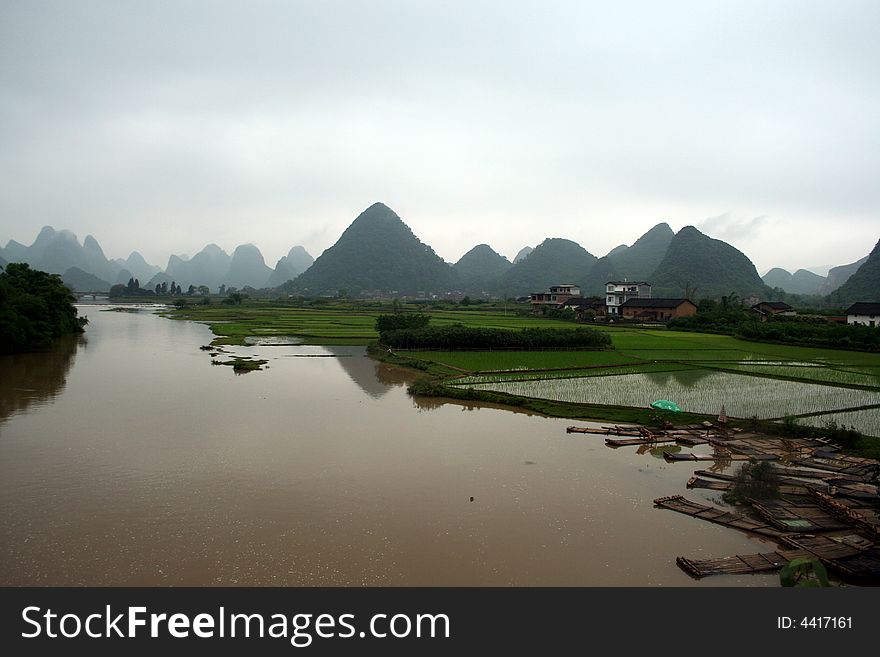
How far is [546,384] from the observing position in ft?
63.0

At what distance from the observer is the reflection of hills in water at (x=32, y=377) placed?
52.7 ft

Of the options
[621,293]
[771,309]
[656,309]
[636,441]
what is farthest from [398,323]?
[771,309]

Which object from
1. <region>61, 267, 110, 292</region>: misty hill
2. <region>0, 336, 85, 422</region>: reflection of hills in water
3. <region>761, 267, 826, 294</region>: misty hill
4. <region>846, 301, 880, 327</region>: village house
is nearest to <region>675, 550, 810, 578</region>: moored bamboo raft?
<region>0, 336, 85, 422</region>: reflection of hills in water

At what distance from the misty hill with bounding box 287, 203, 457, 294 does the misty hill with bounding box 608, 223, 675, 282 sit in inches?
1363

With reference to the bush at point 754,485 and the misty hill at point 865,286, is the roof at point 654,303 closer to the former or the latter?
the misty hill at point 865,286

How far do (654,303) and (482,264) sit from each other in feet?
319

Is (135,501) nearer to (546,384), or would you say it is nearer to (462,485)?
(462,485)

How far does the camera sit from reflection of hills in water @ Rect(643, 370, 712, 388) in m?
19.3

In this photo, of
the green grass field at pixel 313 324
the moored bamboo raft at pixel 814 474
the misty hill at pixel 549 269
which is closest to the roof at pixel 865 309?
the green grass field at pixel 313 324

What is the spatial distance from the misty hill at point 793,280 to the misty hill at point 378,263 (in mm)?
88846
